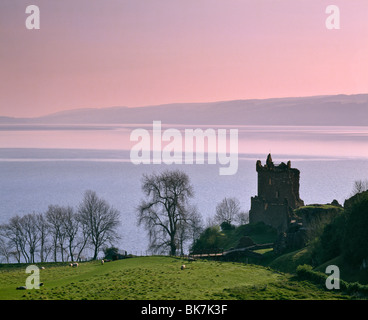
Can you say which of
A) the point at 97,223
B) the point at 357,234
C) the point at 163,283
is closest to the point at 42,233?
the point at 97,223

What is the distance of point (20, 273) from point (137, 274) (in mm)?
11552

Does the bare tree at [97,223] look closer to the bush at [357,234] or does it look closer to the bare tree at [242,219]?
the bare tree at [242,219]

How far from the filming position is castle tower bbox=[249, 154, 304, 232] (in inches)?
3152

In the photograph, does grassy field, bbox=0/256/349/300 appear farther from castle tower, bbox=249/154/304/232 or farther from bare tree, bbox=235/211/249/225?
bare tree, bbox=235/211/249/225

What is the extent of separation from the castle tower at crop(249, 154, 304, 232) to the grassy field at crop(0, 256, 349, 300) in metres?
28.7

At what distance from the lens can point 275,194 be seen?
82.2 metres

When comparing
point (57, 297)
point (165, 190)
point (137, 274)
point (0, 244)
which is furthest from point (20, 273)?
point (0, 244)

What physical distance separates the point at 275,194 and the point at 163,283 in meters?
42.8

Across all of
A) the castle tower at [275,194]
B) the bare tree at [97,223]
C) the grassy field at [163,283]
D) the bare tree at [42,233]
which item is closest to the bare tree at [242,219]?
the castle tower at [275,194]

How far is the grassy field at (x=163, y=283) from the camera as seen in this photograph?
37344 millimetres

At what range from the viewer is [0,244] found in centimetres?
8750

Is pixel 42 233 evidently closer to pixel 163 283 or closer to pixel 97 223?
pixel 97 223

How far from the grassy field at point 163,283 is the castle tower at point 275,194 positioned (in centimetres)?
2871

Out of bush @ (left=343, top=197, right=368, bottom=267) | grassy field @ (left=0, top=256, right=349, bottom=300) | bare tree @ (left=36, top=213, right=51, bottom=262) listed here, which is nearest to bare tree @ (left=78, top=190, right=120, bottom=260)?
bare tree @ (left=36, top=213, right=51, bottom=262)
